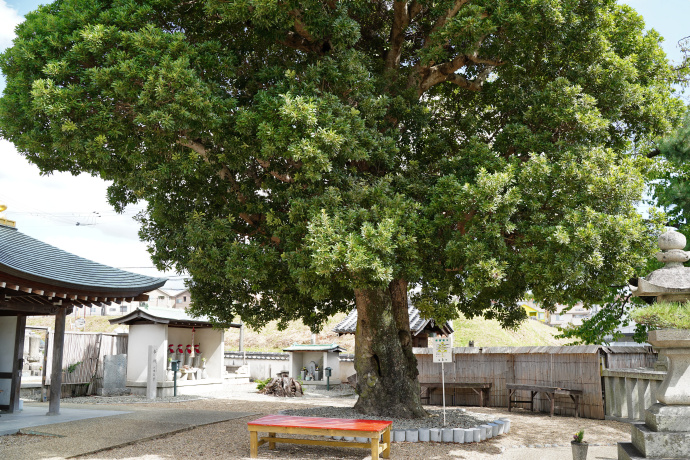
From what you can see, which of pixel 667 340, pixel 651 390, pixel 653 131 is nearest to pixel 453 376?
pixel 651 390

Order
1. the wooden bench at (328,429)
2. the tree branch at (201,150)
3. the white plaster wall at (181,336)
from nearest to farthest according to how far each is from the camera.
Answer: the wooden bench at (328,429), the tree branch at (201,150), the white plaster wall at (181,336)

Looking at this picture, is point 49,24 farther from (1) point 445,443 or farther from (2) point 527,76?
(1) point 445,443

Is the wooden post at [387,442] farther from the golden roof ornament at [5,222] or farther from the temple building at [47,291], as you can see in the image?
the golden roof ornament at [5,222]

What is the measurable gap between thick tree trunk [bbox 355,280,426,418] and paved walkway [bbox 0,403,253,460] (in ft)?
12.0

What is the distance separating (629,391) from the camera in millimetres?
12422

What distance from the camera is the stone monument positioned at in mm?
6086

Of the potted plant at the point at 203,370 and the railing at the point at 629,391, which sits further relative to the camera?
the potted plant at the point at 203,370

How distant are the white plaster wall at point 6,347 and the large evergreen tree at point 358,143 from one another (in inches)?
195

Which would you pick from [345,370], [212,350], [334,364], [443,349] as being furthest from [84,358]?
[443,349]

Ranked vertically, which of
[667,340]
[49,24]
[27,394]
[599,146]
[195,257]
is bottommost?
[27,394]

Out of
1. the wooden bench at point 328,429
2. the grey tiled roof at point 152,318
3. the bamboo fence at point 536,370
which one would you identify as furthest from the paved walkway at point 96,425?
the bamboo fence at point 536,370

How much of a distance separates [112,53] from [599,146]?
767 cm

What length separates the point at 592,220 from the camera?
780 centimetres

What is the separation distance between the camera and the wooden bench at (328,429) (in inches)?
299
